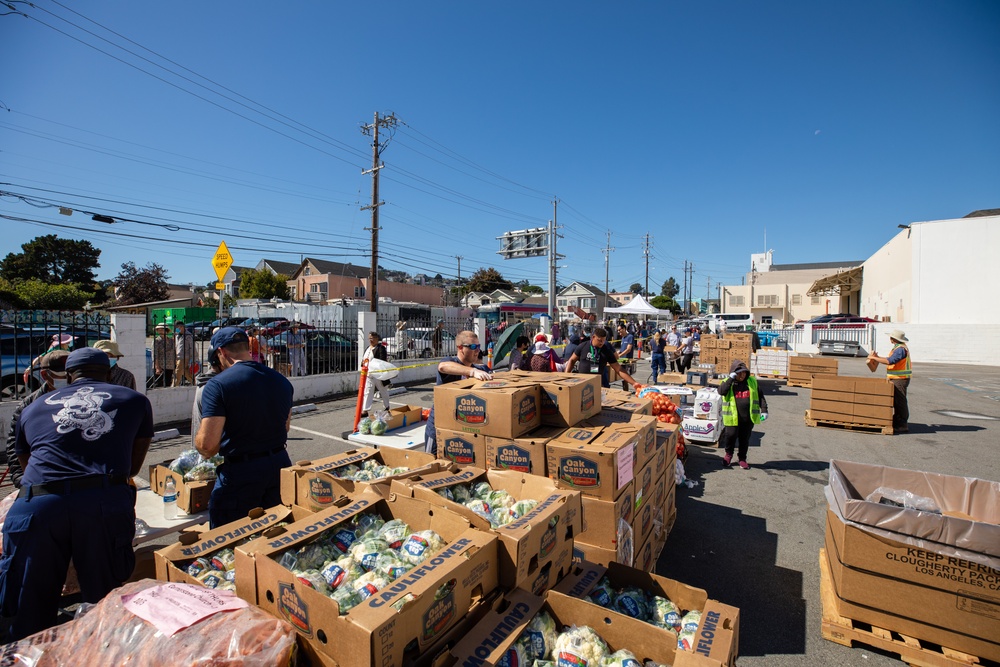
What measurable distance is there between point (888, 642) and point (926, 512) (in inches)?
34.4

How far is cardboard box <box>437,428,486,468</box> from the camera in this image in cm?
347

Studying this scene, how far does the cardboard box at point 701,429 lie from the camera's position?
24.4ft

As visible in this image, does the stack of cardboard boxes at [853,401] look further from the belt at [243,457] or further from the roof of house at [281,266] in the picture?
the roof of house at [281,266]

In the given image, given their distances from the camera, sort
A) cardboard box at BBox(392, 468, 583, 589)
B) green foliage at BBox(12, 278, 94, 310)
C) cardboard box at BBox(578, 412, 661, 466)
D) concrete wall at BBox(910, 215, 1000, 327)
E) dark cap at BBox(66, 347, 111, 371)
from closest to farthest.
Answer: cardboard box at BBox(392, 468, 583, 589) < dark cap at BBox(66, 347, 111, 371) < cardboard box at BBox(578, 412, 661, 466) < concrete wall at BBox(910, 215, 1000, 327) < green foliage at BBox(12, 278, 94, 310)

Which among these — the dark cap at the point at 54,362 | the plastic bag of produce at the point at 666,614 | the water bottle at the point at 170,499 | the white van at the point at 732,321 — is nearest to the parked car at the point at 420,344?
the water bottle at the point at 170,499

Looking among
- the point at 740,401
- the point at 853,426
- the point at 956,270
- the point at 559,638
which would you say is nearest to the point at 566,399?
the point at 559,638

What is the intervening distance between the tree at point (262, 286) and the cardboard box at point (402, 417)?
135ft

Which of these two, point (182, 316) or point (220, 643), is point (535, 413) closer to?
point (220, 643)

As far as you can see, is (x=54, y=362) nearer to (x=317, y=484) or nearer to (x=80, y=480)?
(x=80, y=480)

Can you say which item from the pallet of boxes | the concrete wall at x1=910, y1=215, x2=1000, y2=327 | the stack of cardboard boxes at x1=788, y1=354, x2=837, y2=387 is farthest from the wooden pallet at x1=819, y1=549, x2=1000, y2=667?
the concrete wall at x1=910, y1=215, x2=1000, y2=327

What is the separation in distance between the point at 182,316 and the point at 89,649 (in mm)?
26461

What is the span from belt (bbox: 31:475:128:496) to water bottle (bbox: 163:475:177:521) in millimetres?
1768

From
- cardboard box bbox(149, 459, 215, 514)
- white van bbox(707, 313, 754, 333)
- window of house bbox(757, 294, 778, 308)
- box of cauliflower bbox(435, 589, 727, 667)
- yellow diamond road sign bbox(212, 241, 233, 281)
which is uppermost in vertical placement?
window of house bbox(757, 294, 778, 308)

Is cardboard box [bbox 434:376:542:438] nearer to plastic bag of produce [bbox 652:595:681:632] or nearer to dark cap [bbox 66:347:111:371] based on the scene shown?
plastic bag of produce [bbox 652:595:681:632]
